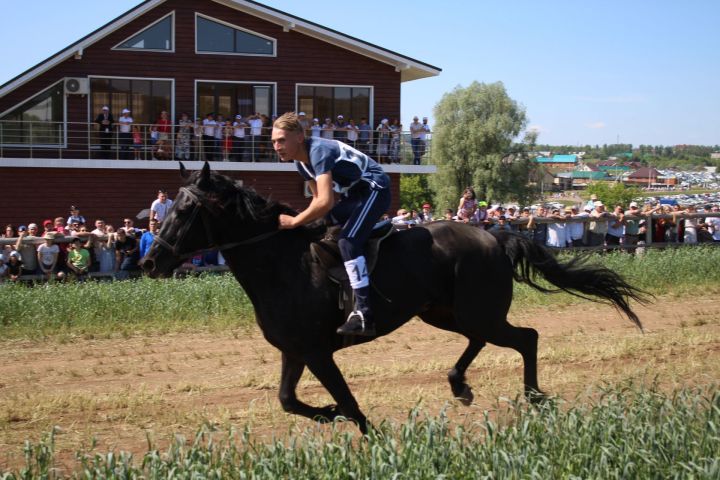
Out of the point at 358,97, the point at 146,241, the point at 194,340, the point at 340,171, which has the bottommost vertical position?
the point at 194,340

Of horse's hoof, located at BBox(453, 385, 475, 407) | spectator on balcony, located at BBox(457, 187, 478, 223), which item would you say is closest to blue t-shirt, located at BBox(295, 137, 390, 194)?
horse's hoof, located at BBox(453, 385, 475, 407)

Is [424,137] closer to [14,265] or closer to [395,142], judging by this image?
[395,142]

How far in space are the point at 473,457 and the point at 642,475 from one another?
923 millimetres

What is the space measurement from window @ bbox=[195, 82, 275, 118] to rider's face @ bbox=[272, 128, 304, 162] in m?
20.6

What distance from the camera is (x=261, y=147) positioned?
1012 inches

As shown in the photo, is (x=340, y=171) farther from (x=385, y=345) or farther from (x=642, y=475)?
(x=385, y=345)

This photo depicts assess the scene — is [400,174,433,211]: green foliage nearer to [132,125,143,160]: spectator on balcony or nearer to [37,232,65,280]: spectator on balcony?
[132,125,143,160]: spectator on balcony

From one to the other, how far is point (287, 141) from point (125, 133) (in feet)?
65.1

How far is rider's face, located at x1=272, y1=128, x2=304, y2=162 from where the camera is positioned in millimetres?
6469

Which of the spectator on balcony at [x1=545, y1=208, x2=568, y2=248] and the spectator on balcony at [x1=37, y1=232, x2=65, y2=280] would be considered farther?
the spectator on balcony at [x1=545, y1=208, x2=568, y2=248]

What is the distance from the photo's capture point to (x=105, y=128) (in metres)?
24.5

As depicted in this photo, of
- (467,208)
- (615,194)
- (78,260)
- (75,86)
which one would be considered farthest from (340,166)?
(615,194)

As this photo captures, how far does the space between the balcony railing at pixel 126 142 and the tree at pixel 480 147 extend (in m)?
46.2

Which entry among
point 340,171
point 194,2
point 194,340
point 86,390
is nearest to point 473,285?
point 340,171
